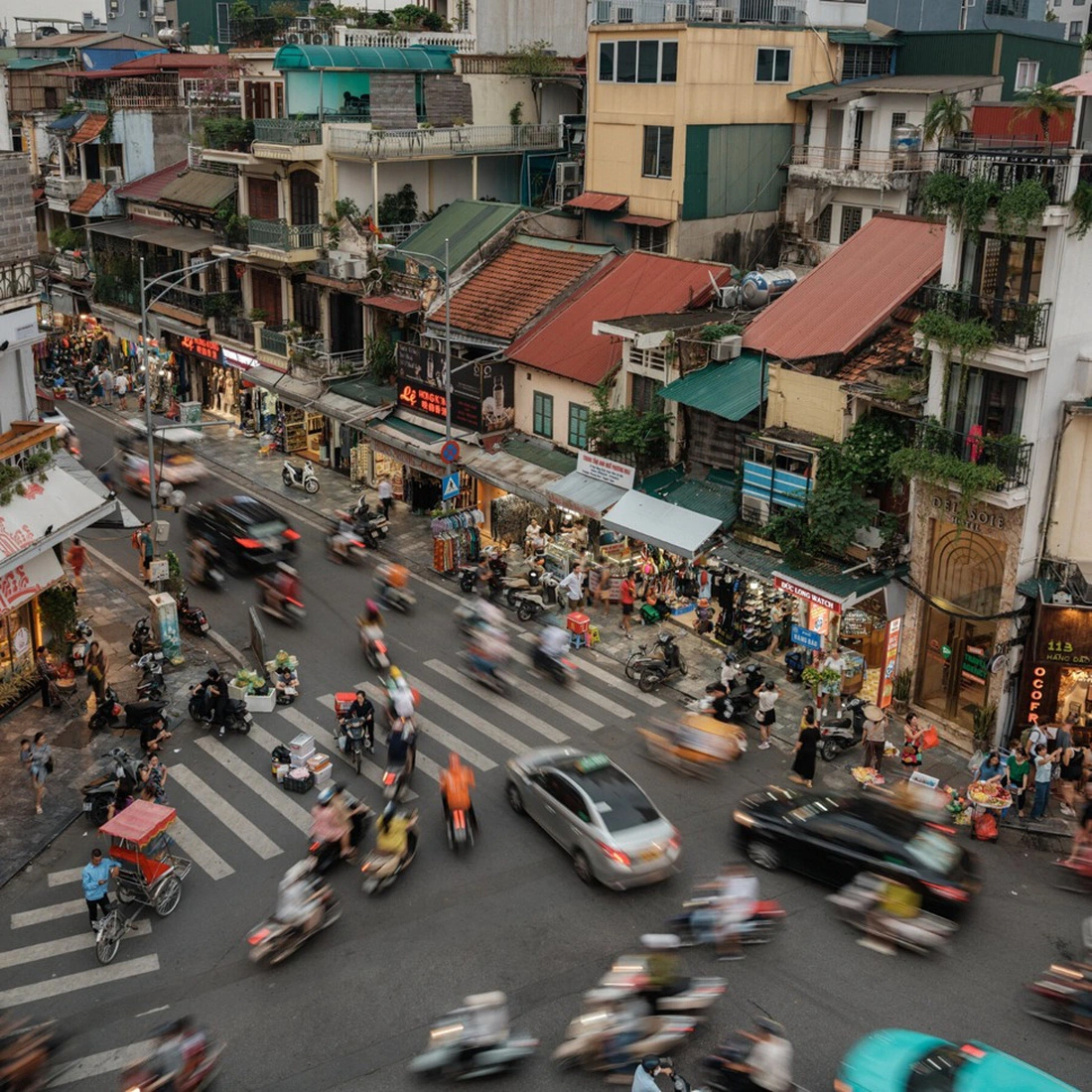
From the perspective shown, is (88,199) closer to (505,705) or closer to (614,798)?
(505,705)

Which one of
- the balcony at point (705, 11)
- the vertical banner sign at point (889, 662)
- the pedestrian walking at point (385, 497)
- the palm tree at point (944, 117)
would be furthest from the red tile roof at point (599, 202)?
the vertical banner sign at point (889, 662)

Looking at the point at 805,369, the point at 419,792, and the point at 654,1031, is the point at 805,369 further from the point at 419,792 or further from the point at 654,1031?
the point at 654,1031

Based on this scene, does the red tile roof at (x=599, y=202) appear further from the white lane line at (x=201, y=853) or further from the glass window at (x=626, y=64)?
the white lane line at (x=201, y=853)

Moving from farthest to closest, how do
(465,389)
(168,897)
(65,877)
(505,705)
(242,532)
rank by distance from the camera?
1. (465,389)
2. (242,532)
3. (505,705)
4. (65,877)
5. (168,897)

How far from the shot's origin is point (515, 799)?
2214 centimetres

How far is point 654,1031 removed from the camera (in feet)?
51.7

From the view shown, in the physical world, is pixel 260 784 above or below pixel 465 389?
below

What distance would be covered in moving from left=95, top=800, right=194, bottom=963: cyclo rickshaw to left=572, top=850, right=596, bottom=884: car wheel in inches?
260

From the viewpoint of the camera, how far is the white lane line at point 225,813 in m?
21.3

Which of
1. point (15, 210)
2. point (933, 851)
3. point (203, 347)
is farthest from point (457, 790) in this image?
point (203, 347)

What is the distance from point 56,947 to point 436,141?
31.8 metres

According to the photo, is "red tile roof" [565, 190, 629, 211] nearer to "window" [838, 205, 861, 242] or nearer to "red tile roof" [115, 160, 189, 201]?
"window" [838, 205, 861, 242]

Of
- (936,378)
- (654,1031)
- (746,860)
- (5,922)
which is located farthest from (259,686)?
(936,378)

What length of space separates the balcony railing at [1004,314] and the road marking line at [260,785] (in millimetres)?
15982
